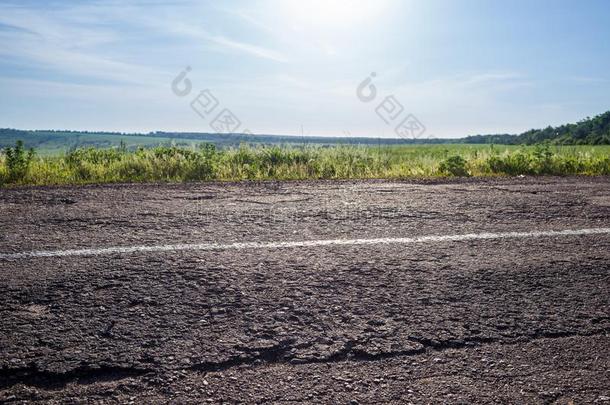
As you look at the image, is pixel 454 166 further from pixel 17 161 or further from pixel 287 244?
pixel 17 161

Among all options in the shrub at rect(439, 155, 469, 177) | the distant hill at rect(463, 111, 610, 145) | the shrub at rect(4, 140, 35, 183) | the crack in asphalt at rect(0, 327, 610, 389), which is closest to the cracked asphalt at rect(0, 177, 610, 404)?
the crack in asphalt at rect(0, 327, 610, 389)

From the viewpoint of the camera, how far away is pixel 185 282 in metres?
3.15

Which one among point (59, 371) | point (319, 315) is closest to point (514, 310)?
point (319, 315)

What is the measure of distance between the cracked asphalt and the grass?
4.12 metres

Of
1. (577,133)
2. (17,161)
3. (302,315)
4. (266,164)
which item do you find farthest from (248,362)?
(577,133)

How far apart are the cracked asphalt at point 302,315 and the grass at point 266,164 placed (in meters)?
4.12

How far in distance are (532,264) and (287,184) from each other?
4599 mm

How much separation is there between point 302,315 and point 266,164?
8289 millimetres

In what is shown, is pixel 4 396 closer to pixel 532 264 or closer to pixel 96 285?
pixel 96 285

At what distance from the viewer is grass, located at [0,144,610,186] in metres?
8.99

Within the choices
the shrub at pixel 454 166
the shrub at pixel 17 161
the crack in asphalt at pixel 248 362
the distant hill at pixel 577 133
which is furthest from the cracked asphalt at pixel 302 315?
the distant hill at pixel 577 133

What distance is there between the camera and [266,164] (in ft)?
35.5

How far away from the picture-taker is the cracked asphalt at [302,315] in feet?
6.95

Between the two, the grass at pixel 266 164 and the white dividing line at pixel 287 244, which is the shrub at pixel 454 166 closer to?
the grass at pixel 266 164
